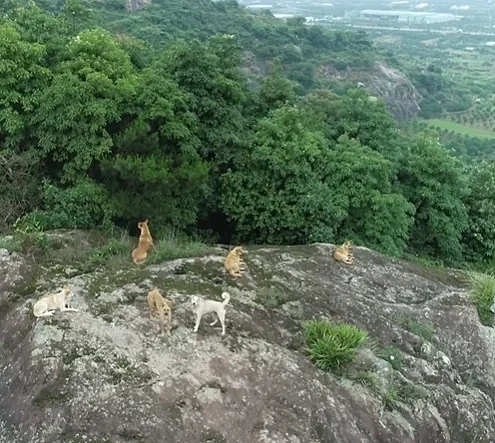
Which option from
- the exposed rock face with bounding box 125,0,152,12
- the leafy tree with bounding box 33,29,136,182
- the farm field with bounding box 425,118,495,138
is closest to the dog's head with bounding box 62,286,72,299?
the leafy tree with bounding box 33,29,136,182

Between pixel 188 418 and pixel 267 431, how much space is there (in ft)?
3.37

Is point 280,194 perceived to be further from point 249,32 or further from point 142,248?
point 249,32

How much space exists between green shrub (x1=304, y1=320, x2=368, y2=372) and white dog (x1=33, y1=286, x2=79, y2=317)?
11.9ft

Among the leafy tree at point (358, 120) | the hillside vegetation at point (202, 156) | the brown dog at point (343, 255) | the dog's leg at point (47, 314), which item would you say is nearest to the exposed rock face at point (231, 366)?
the dog's leg at point (47, 314)

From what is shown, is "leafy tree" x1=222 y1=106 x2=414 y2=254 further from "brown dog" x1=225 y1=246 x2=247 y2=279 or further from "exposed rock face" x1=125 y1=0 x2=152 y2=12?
"exposed rock face" x1=125 y1=0 x2=152 y2=12

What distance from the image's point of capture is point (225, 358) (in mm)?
9195

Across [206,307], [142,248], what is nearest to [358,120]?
[142,248]

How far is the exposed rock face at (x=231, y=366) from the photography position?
8352mm

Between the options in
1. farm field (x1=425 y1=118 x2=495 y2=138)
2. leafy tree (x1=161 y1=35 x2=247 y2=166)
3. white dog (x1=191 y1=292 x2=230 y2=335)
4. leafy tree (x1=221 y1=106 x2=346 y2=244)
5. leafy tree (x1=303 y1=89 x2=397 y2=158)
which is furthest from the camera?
farm field (x1=425 y1=118 x2=495 y2=138)

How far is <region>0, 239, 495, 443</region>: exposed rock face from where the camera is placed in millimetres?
8352

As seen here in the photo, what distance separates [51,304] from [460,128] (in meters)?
58.5

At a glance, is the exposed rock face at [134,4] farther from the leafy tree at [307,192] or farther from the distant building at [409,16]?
the distant building at [409,16]

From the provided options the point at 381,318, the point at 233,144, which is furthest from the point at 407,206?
the point at 381,318

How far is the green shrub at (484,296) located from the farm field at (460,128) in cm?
4974
